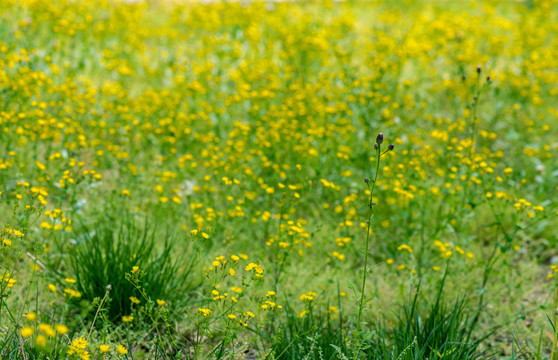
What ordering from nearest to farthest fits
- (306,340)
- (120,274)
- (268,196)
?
(306,340)
(120,274)
(268,196)

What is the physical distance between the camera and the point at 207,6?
7.97 meters

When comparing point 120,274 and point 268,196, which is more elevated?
point 268,196

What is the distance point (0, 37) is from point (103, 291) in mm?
3724

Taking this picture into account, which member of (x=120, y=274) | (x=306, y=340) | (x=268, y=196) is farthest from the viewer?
(x=268, y=196)

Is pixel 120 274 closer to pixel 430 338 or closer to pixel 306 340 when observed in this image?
pixel 306 340

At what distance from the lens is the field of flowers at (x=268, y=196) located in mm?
2975

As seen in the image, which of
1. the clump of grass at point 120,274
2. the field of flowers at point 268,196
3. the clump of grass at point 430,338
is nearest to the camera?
the clump of grass at point 430,338

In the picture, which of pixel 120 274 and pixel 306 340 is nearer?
pixel 306 340

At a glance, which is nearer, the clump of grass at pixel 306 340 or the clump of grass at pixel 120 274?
the clump of grass at pixel 306 340

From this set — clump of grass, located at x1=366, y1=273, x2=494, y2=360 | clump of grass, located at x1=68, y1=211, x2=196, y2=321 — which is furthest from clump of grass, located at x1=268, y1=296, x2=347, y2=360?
clump of grass, located at x1=68, y1=211, x2=196, y2=321

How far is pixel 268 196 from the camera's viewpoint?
4.34 meters

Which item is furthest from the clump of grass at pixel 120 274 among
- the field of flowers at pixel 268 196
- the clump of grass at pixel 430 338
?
the clump of grass at pixel 430 338

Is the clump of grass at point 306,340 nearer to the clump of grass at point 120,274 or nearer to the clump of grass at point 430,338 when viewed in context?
the clump of grass at point 430,338

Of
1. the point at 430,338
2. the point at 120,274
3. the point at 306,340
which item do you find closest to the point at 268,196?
the point at 120,274
